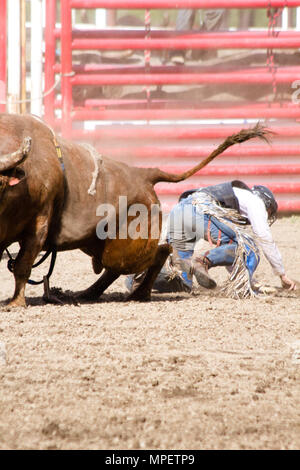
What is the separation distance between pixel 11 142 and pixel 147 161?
579 centimetres

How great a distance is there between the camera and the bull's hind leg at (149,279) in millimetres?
5633

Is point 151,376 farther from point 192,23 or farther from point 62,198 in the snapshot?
point 192,23

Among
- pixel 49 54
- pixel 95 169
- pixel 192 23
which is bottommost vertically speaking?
pixel 95 169

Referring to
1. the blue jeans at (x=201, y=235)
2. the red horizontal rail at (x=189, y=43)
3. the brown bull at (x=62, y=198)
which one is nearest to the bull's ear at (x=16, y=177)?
the brown bull at (x=62, y=198)

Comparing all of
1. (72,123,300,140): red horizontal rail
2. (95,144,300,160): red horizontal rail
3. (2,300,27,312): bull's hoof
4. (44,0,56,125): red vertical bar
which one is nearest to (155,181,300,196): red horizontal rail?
(95,144,300,160): red horizontal rail

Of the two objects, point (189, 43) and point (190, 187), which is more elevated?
point (189, 43)

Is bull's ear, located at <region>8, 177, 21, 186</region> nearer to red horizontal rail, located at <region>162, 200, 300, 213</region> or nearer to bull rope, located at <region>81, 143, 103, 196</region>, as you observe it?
bull rope, located at <region>81, 143, 103, 196</region>

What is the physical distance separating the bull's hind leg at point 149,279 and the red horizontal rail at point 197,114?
4.96 m

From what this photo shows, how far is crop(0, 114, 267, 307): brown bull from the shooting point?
462 cm

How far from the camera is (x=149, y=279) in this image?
5.66 meters

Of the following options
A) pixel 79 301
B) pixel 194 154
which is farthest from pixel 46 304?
pixel 194 154

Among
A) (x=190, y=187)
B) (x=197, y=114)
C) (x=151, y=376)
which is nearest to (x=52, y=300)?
(x=151, y=376)

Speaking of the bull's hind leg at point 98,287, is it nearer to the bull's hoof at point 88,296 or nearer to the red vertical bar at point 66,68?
the bull's hoof at point 88,296

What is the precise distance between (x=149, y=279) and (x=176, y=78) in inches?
206
